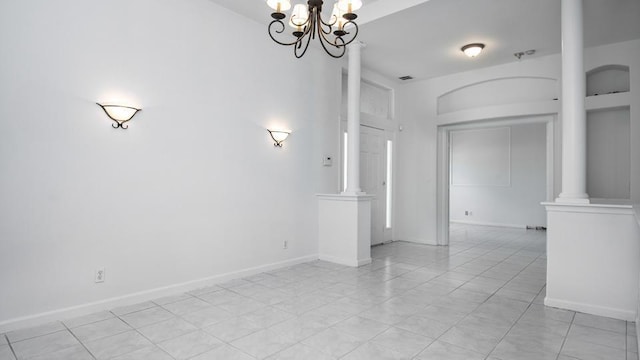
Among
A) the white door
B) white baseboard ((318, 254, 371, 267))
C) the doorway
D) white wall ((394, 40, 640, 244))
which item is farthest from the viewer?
the doorway

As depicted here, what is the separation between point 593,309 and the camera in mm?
3002

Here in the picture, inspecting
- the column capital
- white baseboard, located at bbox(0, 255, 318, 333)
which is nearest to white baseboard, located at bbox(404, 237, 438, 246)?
white baseboard, located at bbox(0, 255, 318, 333)

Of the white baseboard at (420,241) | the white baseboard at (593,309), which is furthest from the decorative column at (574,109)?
the white baseboard at (420,241)

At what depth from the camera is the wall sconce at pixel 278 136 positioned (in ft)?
14.3

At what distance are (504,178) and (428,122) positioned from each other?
12.9 ft

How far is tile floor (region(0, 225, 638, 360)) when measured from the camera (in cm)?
227

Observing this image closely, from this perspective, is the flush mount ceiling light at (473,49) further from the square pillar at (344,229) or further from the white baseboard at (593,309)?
the white baseboard at (593,309)

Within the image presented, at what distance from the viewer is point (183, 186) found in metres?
3.54

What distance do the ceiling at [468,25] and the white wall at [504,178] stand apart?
3.98m

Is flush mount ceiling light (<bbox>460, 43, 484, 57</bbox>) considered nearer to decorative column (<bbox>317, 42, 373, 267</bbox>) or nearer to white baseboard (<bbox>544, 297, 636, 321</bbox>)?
decorative column (<bbox>317, 42, 373, 267</bbox>)

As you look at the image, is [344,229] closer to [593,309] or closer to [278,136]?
[278,136]

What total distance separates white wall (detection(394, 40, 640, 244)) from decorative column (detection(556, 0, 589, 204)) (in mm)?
2249

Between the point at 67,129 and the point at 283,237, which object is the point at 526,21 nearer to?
the point at 283,237

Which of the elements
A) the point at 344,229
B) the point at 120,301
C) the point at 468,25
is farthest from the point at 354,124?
the point at 120,301
